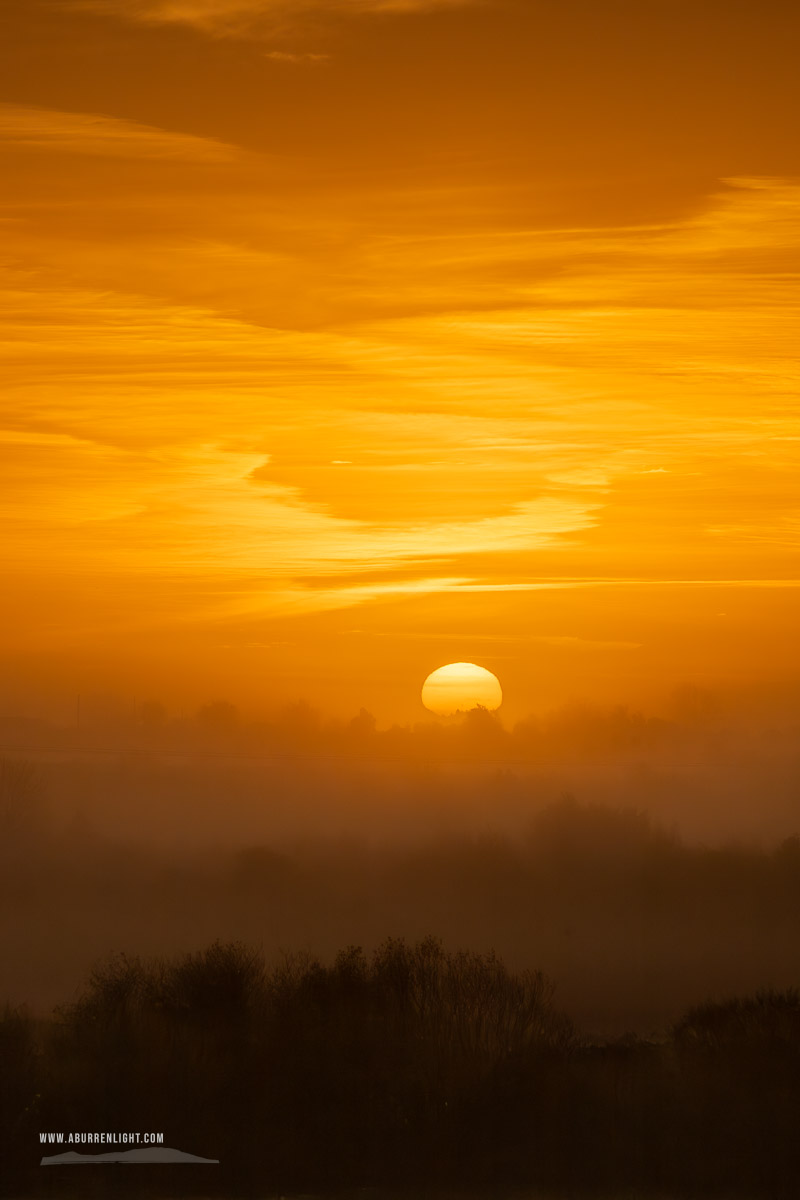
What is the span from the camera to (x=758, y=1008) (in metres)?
113

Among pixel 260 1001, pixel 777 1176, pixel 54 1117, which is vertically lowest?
pixel 777 1176

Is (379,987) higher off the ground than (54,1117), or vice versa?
(379,987)

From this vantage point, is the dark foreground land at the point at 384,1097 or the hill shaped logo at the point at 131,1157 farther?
the dark foreground land at the point at 384,1097

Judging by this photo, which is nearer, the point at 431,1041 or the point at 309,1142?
the point at 309,1142

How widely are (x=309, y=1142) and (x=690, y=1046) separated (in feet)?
111

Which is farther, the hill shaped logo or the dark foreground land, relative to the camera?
the dark foreground land

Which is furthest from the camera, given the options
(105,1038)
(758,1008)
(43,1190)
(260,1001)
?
(758,1008)

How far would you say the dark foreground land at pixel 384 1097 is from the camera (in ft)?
258

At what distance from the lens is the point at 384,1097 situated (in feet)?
282

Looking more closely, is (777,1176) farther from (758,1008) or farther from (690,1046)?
(758,1008)

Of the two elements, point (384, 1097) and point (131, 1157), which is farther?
point (384, 1097)

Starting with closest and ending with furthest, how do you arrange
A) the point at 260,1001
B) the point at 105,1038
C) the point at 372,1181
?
the point at 372,1181 → the point at 105,1038 → the point at 260,1001

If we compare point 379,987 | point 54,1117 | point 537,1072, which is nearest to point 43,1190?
point 54,1117

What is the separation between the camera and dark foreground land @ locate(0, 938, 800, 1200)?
78562mm
